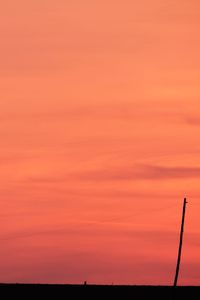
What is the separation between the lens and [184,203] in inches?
5005
